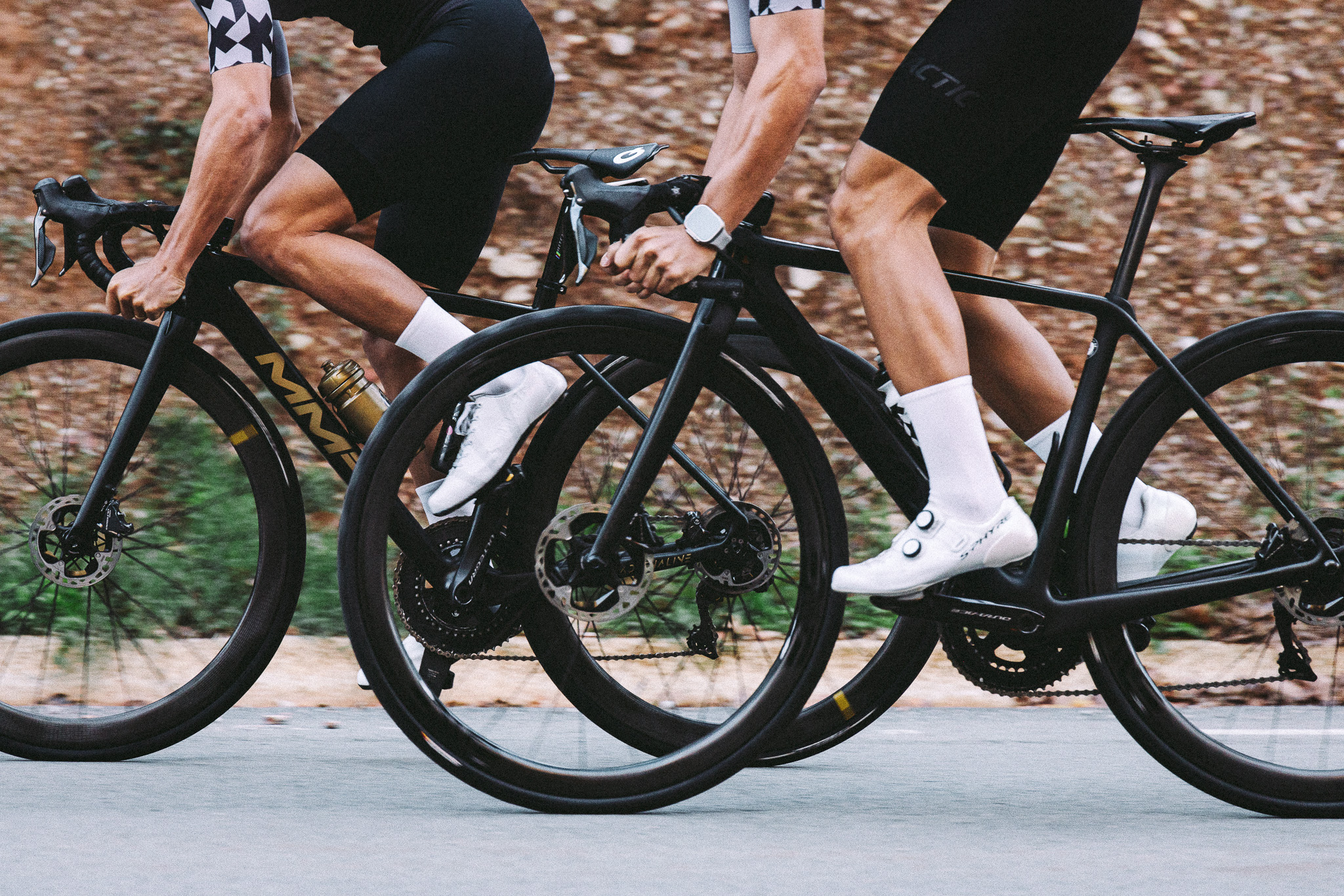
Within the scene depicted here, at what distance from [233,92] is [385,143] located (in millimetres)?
329

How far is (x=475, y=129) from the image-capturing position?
3.23 m

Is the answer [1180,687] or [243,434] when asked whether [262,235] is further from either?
[1180,687]

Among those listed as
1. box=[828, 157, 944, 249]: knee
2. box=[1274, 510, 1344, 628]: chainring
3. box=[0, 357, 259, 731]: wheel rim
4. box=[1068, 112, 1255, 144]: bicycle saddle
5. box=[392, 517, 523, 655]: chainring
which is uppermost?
box=[1068, 112, 1255, 144]: bicycle saddle

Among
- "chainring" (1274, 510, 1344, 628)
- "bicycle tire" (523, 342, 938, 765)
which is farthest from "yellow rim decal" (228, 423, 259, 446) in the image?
"chainring" (1274, 510, 1344, 628)

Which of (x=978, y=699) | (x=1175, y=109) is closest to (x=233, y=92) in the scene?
(x=978, y=699)

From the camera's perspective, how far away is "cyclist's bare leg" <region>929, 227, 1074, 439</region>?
3162 millimetres

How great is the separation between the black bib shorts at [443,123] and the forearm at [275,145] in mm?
318

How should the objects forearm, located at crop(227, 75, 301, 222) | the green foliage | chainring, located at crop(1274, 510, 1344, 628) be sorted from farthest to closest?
the green foliage, forearm, located at crop(227, 75, 301, 222), chainring, located at crop(1274, 510, 1344, 628)

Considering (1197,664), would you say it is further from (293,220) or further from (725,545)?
(293,220)

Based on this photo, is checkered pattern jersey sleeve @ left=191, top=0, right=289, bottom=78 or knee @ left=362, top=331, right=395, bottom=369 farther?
knee @ left=362, top=331, right=395, bottom=369

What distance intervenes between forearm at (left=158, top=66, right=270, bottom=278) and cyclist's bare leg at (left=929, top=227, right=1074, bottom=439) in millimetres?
1498

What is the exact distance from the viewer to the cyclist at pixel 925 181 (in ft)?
9.00

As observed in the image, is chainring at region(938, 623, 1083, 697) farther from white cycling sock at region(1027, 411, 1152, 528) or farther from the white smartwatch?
the white smartwatch

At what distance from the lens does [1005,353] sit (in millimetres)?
3170
